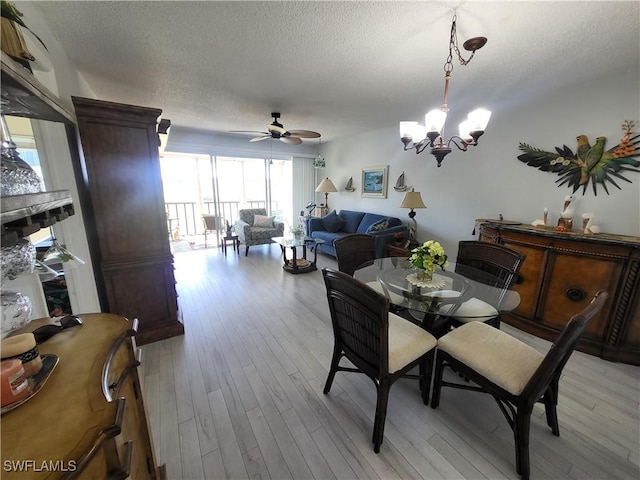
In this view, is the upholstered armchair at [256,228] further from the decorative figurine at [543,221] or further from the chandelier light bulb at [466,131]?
the decorative figurine at [543,221]

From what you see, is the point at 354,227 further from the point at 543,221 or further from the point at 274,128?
the point at 543,221

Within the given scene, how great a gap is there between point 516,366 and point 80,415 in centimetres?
181

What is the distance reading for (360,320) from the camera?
4.57ft

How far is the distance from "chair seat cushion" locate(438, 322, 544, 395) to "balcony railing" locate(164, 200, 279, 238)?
5.63 metres

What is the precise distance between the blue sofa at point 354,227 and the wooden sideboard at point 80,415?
3583 millimetres

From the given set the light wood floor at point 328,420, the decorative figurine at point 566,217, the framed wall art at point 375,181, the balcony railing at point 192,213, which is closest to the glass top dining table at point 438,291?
the light wood floor at point 328,420

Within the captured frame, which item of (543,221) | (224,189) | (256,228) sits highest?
(224,189)

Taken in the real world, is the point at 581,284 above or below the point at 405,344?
above

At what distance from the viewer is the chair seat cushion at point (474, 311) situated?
153cm

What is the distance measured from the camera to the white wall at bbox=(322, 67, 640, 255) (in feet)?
7.66

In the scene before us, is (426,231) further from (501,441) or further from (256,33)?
(256,33)

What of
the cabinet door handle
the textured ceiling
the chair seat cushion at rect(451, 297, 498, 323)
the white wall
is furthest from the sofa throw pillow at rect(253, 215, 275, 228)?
the cabinet door handle

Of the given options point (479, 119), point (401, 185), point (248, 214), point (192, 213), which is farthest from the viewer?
point (192, 213)

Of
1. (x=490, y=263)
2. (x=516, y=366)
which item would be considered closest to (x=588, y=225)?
(x=490, y=263)
